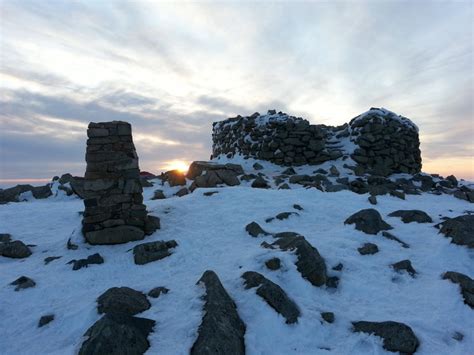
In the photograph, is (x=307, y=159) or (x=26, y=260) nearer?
(x=26, y=260)

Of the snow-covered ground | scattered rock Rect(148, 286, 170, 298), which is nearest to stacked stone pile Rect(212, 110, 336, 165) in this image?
the snow-covered ground

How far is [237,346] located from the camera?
4.40 metres

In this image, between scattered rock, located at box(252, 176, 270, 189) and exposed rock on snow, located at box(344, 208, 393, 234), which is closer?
exposed rock on snow, located at box(344, 208, 393, 234)

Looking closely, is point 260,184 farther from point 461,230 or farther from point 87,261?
point 87,261

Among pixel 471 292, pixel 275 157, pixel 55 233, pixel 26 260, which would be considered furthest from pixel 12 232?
pixel 275 157

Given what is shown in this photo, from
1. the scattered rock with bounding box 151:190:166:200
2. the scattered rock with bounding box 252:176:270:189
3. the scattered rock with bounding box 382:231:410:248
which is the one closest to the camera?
the scattered rock with bounding box 382:231:410:248

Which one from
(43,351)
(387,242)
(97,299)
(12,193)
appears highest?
(12,193)

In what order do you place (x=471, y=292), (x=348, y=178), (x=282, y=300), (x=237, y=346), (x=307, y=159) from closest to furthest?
(x=237, y=346) < (x=282, y=300) < (x=471, y=292) < (x=348, y=178) < (x=307, y=159)

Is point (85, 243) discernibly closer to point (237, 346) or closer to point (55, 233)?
point (55, 233)

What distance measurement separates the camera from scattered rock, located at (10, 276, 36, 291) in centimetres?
644

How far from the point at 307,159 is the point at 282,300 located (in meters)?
15.9

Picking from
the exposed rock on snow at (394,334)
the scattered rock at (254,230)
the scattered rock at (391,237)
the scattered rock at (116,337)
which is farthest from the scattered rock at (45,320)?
the scattered rock at (391,237)

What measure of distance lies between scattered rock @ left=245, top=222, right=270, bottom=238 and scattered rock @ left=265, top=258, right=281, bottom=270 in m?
1.85

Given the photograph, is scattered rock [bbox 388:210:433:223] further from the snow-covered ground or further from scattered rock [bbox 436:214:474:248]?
scattered rock [bbox 436:214:474:248]
